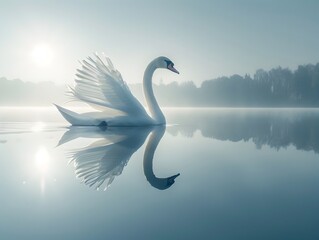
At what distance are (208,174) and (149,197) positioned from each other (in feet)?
4.90

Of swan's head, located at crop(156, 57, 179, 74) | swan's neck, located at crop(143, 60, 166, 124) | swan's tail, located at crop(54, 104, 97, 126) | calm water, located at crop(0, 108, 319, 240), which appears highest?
swan's head, located at crop(156, 57, 179, 74)

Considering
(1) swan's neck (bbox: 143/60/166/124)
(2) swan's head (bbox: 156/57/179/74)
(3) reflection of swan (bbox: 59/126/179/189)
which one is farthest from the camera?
(2) swan's head (bbox: 156/57/179/74)

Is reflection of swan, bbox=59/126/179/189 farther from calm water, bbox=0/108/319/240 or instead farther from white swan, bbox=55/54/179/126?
white swan, bbox=55/54/179/126

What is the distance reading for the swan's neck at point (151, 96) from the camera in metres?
14.5

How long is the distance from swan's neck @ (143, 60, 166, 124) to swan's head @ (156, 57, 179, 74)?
0.68 feet

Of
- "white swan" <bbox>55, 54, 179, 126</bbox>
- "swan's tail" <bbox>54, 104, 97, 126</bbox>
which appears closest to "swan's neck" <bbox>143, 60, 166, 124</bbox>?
"white swan" <bbox>55, 54, 179, 126</bbox>

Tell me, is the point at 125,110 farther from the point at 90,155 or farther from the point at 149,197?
the point at 149,197

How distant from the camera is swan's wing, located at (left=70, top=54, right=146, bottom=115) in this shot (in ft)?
37.8

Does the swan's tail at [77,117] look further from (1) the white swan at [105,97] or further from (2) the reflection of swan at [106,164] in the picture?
(2) the reflection of swan at [106,164]

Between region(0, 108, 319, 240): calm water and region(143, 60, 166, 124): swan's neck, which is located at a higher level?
region(143, 60, 166, 124): swan's neck

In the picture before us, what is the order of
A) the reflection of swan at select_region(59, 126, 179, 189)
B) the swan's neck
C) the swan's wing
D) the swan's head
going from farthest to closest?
the swan's head, the swan's neck, the swan's wing, the reflection of swan at select_region(59, 126, 179, 189)

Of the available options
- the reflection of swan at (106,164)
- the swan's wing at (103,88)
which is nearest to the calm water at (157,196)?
the reflection of swan at (106,164)

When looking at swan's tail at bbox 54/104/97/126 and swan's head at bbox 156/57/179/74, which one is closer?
swan's tail at bbox 54/104/97/126

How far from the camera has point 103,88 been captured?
11.7 metres
